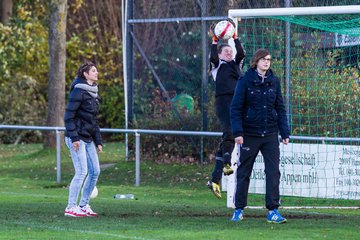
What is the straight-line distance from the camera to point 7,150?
2805cm

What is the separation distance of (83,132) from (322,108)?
437cm

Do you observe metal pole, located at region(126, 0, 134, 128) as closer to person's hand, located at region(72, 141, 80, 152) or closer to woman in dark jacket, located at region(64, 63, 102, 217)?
woman in dark jacket, located at region(64, 63, 102, 217)

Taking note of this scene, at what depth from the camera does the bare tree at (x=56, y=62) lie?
923 inches

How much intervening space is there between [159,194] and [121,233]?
5.77 metres

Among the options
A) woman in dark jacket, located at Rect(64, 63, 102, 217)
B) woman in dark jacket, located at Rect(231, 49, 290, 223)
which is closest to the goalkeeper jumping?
woman in dark jacket, located at Rect(231, 49, 290, 223)

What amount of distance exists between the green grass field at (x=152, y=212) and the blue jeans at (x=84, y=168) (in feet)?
1.16

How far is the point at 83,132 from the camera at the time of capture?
12492 millimetres

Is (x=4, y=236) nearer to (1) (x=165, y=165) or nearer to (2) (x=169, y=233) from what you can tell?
(2) (x=169, y=233)

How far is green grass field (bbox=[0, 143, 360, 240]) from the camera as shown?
1081 centimetres

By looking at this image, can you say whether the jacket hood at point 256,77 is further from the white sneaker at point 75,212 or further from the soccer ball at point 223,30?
the white sneaker at point 75,212

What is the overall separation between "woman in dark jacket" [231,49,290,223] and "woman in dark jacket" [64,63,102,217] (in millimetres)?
2050

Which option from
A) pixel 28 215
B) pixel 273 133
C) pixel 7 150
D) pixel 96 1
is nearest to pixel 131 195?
pixel 28 215

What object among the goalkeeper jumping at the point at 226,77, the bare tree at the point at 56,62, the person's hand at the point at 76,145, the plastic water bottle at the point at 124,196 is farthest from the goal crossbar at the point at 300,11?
the bare tree at the point at 56,62

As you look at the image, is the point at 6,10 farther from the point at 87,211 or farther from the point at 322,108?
the point at 87,211
